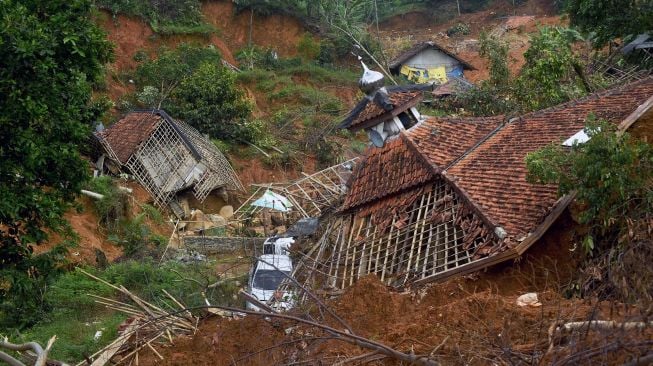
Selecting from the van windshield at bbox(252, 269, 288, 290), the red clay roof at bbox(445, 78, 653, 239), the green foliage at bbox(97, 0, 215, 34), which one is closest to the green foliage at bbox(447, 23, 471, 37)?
the green foliage at bbox(97, 0, 215, 34)

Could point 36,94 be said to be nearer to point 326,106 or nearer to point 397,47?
point 326,106

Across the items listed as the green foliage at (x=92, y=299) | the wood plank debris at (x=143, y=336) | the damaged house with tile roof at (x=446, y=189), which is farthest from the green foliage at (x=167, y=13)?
the wood plank debris at (x=143, y=336)

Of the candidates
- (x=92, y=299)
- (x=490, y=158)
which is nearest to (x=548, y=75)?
(x=490, y=158)

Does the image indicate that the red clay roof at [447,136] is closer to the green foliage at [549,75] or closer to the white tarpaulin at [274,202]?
the green foliage at [549,75]

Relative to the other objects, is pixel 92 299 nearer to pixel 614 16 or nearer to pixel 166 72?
pixel 614 16

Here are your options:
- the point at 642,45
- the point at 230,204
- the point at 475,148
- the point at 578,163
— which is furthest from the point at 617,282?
the point at 230,204

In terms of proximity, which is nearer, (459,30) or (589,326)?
(589,326)
